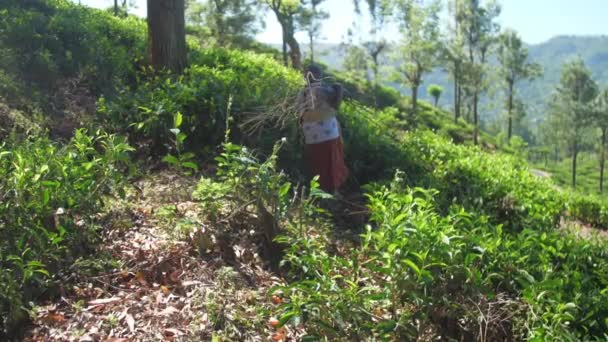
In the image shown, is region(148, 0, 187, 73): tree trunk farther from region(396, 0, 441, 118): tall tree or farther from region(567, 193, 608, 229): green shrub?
region(396, 0, 441, 118): tall tree

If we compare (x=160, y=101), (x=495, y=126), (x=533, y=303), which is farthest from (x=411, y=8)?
(x=495, y=126)

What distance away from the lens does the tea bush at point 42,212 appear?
3404mm

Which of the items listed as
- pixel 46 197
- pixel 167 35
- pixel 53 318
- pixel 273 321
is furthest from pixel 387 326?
pixel 167 35

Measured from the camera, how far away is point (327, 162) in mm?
5605

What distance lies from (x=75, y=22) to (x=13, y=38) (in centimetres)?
138

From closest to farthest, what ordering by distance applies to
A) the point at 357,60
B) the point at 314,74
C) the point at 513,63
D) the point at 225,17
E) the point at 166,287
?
the point at 166,287 → the point at 314,74 → the point at 225,17 → the point at 357,60 → the point at 513,63

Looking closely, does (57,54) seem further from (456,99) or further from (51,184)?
(456,99)

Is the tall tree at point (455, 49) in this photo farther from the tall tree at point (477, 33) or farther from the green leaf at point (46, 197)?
the green leaf at point (46, 197)

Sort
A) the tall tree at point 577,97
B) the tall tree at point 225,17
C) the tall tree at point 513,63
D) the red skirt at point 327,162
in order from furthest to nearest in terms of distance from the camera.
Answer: the tall tree at point 513,63 < the tall tree at point 577,97 < the tall tree at point 225,17 < the red skirt at point 327,162

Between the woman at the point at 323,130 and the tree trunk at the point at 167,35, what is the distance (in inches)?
105

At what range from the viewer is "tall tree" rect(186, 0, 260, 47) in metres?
34.4

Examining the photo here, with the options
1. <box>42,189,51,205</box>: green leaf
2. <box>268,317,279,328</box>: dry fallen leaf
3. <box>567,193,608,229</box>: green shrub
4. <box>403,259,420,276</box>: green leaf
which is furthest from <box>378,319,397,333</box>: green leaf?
<box>567,193,608,229</box>: green shrub

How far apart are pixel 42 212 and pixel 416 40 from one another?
3723 cm

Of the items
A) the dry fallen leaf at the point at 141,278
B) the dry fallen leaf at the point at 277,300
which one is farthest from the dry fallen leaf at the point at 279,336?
the dry fallen leaf at the point at 141,278
